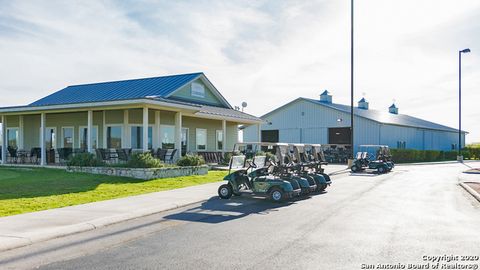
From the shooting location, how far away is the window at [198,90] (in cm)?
2806

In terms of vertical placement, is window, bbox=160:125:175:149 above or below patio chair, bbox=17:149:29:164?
above

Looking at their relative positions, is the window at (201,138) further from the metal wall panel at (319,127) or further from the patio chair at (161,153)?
the metal wall panel at (319,127)

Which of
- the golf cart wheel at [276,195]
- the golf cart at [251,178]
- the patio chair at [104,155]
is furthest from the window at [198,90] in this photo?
the golf cart wheel at [276,195]

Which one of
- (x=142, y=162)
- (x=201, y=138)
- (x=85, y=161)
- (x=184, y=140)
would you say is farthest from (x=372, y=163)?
(x=85, y=161)

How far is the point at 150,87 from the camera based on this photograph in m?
27.8

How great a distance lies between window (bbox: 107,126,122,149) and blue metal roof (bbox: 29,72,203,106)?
1.75m

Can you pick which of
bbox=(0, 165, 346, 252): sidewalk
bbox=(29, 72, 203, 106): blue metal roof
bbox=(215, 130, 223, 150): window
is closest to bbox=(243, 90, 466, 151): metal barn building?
bbox=(215, 130, 223, 150): window

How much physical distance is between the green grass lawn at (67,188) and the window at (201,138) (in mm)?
8983

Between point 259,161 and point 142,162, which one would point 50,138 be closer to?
point 142,162

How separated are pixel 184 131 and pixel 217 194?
547 inches

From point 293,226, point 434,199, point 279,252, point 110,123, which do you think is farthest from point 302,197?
point 110,123

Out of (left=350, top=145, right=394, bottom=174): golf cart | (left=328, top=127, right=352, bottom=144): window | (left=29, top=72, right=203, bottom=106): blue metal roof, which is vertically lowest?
(left=350, top=145, right=394, bottom=174): golf cart

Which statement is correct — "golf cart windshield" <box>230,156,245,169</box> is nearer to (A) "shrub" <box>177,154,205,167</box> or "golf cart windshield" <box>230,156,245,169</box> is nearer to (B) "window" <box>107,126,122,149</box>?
(A) "shrub" <box>177,154,205,167</box>

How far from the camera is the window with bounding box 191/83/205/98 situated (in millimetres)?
28062
